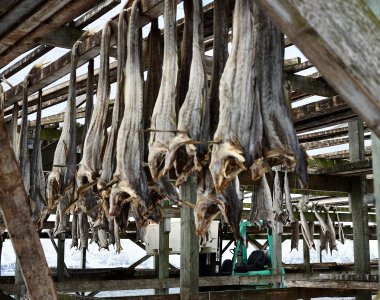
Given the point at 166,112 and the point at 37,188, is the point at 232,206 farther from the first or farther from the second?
the point at 37,188

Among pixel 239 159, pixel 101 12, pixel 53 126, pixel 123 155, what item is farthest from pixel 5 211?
pixel 53 126

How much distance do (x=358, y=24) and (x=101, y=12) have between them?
345cm

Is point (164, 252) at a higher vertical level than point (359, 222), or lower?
lower

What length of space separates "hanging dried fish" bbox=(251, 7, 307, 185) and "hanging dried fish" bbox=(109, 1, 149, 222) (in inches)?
26.3

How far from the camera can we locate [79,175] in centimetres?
314

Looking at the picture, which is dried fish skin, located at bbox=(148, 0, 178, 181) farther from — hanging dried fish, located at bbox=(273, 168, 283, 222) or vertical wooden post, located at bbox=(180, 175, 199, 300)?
hanging dried fish, located at bbox=(273, 168, 283, 222)

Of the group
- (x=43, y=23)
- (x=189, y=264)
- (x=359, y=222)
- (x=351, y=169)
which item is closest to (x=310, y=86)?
(x=189, y=264)

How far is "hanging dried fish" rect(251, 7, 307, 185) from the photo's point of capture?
2.10m

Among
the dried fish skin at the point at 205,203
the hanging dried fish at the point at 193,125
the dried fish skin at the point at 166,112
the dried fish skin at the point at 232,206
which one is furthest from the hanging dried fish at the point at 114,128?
the dried fish skin at the point at 232,206

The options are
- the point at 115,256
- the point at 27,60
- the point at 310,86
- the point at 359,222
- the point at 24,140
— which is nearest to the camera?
the point at 24,140

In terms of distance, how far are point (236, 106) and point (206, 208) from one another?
1.36 ft

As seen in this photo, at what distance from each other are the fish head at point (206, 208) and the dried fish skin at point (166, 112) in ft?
0.72

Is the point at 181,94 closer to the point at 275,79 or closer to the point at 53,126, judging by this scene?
the point at 275,79

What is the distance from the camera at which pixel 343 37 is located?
120 centimetres
